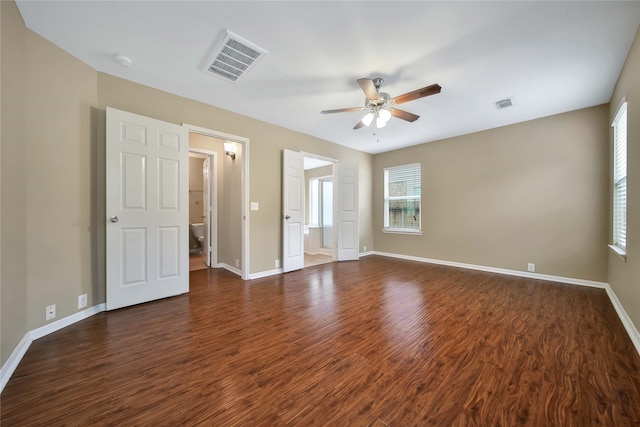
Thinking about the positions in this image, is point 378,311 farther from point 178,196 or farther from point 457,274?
point 178,196

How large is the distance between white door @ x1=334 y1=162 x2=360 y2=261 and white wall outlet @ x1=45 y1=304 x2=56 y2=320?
419 cm

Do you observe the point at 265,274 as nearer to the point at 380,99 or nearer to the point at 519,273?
the point at 380,99

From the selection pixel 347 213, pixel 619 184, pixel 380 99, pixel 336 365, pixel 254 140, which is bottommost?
pixel 336 365

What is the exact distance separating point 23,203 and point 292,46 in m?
2.57

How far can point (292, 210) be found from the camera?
434cm

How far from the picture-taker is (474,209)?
14.7 feet

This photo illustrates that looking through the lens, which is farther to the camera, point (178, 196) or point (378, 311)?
point (178, 196)

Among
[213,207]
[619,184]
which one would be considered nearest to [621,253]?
[619,184]

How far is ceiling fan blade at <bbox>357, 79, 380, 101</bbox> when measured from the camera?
228 cm

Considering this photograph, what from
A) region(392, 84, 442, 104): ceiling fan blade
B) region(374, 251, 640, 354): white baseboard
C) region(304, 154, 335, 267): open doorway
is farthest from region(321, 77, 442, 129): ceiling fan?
region(304, 154, 335, 267): open doorway

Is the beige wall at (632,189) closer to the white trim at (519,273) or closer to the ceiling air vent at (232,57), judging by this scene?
the white trim at (519,273)

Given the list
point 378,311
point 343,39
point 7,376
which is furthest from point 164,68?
point 378,311

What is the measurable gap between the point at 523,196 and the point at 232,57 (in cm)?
464

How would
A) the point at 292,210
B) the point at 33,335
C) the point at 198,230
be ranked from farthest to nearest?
the point at 198,230 < the point at 292,210 < the point at 33,335
